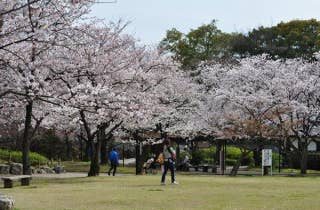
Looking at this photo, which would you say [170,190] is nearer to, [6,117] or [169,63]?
[6,117]

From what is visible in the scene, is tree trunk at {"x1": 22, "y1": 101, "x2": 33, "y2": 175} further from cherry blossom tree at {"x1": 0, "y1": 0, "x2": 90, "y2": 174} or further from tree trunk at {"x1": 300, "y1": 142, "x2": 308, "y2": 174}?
tree trunk at {"x1": 300, "y1": 142, "x2": 308, "y2": 174}

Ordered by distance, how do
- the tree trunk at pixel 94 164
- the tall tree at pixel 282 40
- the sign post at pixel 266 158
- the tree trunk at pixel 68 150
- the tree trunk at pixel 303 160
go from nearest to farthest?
1. the tree trunk at pixel 94 164
2. the sign post at pixel 266 158
3. the tree trunk at pixel 303 160
4. the tree trunk at pixel 68 150
5. the tall tree at pixel 282 40

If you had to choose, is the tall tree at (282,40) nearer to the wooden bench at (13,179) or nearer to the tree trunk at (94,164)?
the tree trunk at (94,164)

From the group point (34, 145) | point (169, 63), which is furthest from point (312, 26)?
point (34, 145)

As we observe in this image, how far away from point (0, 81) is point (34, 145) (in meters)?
27.5

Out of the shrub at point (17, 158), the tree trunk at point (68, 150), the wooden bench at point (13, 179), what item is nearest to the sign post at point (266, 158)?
the wooden bench at point (13, 179)

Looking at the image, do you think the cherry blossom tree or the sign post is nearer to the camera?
the cherry blossom tree

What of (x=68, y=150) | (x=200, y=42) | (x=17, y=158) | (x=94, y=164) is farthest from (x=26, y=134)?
(x=200, y=42)

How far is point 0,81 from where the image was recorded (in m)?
17.5

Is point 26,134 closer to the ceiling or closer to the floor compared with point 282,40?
closer to the floor

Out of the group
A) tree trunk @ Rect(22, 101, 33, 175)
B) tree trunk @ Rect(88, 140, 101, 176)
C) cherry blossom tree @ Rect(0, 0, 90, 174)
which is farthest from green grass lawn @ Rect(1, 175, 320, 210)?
tree trunk @ Rect(88, 140, 101, 176)

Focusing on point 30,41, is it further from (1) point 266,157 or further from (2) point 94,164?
(1) point 266,157

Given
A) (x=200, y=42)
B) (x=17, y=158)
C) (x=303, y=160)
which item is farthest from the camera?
(x=200, y=42)

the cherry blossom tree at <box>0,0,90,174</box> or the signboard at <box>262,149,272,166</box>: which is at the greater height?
the cherry blossom tree at <box>0,0,90,174</box>
